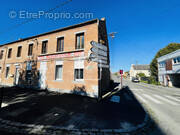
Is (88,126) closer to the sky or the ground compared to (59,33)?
closer to the ground

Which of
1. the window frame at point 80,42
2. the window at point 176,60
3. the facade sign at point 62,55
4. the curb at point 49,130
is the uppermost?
the window frame at point 80,42

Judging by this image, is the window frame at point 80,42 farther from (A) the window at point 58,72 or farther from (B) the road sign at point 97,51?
(B) the road sign at point 97,51

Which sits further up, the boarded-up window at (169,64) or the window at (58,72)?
the boarded-up window at (169,64)

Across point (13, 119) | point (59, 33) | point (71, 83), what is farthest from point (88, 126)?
point (59, 33)

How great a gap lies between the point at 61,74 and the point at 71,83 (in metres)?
1.91

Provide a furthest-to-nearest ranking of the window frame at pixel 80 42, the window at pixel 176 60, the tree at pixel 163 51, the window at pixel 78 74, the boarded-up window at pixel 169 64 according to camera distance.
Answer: the tree at pixel 163 51
the boarded-up window at pixel 169 64
the window at pixel 176 60
the window frame at pixel 80 42
the window at pixel 78 74

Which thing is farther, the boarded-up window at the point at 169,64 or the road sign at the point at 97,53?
the boarded-up window at the point at 169,64

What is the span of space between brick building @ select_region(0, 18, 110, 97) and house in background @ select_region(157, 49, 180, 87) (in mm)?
17197

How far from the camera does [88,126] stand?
3.39 metres

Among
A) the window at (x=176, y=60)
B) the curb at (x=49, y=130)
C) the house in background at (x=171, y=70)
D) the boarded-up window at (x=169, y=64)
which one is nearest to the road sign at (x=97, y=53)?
the curb at (x=49, y=130)

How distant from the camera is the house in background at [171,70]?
Result: 16.8 metres

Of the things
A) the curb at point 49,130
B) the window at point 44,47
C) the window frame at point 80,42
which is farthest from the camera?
the window at point 44,47

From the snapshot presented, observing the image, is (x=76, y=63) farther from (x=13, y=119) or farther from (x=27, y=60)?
(x=27, y=60)

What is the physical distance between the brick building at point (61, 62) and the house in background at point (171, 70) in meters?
17.2
